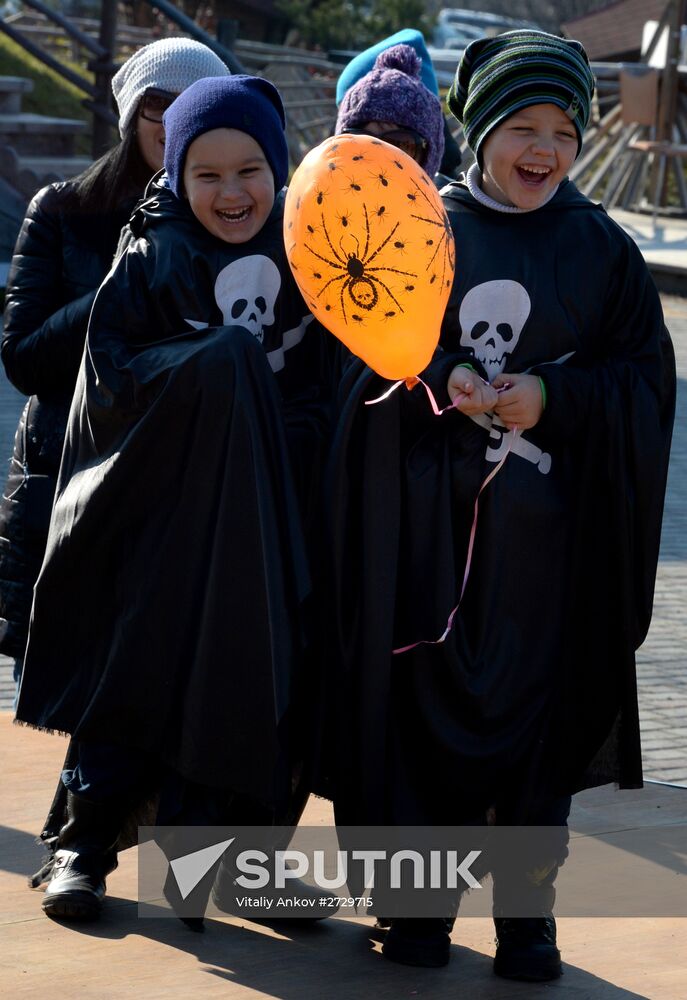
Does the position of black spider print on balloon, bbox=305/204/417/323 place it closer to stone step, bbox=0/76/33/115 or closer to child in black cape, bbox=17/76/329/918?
child in black cape, bbox=17/76/329/918

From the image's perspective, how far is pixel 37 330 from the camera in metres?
3.64

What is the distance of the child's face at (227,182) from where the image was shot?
3127mm

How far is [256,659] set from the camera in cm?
300

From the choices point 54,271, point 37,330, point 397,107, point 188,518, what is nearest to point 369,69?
point 397,107

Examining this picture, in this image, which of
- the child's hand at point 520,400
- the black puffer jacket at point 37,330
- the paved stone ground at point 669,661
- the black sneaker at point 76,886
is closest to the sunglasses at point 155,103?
the black puffer jacket at point 37,330

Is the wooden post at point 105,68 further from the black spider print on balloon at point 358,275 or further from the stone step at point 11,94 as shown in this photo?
the black spider print on balloon at point 358,275

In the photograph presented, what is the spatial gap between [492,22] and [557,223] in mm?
36708

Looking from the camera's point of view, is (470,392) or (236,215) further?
(236,215)

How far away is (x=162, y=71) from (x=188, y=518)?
127 centimetres

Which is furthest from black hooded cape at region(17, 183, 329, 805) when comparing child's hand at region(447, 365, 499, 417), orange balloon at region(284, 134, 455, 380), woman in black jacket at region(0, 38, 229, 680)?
woman in black jacket at region(0, 38, 229, 680)

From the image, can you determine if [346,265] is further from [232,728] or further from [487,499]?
[232,728]

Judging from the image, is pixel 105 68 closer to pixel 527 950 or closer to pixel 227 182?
pixel 227 182

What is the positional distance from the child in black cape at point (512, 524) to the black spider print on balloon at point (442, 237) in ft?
0.61

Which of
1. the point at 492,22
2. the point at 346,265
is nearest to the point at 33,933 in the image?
the point at 346,265
